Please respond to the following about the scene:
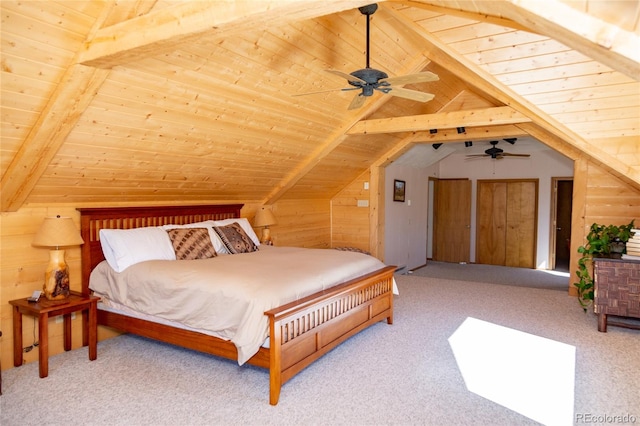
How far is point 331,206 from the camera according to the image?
740 cm

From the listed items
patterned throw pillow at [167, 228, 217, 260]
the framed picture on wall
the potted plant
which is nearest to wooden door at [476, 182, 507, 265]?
the framed picture on wall

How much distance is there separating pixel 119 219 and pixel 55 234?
864 mm

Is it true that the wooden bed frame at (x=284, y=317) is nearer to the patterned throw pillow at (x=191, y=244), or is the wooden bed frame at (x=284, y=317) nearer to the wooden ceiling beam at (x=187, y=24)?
the patterned throw pillow at (x=191, y=244)

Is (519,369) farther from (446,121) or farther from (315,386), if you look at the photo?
(446,121)

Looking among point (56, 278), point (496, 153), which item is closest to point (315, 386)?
point (56, 278)

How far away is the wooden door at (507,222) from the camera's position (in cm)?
820

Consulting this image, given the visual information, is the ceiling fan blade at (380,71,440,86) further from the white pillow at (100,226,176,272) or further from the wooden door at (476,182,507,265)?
the wooden door at (476,182,507,265)

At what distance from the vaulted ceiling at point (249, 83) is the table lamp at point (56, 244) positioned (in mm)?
327

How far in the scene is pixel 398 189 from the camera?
7469 millimetres

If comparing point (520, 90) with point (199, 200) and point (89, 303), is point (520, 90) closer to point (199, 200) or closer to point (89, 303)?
point (199, 200)

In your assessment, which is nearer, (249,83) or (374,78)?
(374,78)

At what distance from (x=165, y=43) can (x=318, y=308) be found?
209cm

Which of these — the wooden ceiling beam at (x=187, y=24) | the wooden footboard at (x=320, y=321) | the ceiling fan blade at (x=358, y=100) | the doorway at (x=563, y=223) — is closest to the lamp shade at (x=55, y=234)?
the wooden ceiling beam at (x=187, y=24)

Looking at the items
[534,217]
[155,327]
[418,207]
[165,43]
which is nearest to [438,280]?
[418,207]
